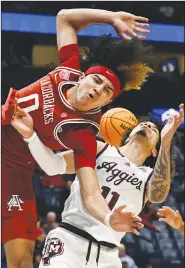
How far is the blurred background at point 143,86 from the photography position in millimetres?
7331

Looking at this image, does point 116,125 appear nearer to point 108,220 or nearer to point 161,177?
point 161,177

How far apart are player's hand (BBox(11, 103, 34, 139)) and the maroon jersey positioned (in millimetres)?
113

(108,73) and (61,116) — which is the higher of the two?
(108,73)

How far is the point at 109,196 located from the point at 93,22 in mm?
1012

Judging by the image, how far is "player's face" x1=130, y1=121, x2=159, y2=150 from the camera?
3.94 metres

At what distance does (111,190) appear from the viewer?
379cm

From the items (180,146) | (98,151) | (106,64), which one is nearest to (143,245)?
(180,146)

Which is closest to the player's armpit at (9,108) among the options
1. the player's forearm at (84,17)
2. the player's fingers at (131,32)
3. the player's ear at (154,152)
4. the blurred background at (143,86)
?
the player's forearm at (84,17)

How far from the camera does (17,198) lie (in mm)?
3631

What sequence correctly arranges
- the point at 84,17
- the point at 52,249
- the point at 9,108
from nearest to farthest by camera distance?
the point at 9,108 < the point at 84,17 < the point at 52,249

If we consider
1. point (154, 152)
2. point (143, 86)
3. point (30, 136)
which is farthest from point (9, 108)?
point (143, 86)

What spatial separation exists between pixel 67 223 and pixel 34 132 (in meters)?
0.70

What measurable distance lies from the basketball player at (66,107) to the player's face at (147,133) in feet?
1.68

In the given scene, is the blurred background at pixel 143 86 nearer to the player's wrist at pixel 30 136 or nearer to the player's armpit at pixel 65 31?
the player's armpit at pixel 65 31
